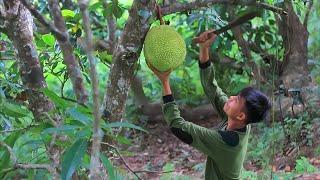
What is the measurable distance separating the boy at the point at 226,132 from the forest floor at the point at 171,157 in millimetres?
1466

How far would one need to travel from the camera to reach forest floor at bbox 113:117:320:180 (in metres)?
3.75

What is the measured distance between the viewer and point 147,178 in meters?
3.93

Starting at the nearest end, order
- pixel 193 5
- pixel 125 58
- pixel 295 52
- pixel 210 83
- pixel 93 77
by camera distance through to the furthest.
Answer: pixel 93 77 → pixel 125 58 → pixel 193 5 → pixel 210 83 → pixel 295 52

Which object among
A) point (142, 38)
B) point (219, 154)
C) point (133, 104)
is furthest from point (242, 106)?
point (133, 104)

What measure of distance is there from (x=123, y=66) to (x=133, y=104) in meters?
3.31

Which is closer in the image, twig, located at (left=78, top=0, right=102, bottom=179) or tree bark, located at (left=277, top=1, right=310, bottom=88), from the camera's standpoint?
twig, located at (left=78, top=0, right=102, bottom=179)

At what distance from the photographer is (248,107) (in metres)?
1.80

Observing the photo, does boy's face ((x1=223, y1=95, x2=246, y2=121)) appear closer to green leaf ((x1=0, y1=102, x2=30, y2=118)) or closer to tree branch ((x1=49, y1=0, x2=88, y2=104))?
tree branch ((x1=49, y1=0, x2=88, y2=104))

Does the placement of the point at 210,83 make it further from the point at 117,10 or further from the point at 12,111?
the point at 12,111

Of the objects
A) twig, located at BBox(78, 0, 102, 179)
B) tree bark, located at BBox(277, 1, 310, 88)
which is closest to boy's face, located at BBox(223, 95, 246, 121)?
twig, located at BBox(78, 0, 102, 179)

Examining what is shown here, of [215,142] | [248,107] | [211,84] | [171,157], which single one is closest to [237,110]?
[248,107]

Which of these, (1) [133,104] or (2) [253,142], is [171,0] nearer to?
(2) [253,142]

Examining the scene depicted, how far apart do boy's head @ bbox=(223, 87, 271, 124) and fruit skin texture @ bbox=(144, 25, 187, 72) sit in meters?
0.26

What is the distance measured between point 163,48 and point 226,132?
0.36 metres
